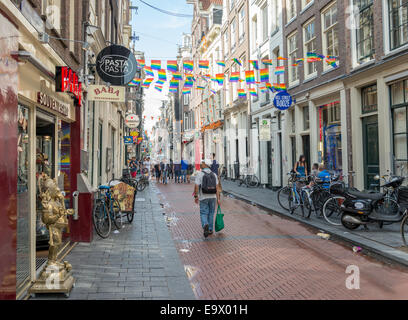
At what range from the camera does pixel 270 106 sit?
64.1 ft

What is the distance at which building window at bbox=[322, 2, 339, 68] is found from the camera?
1369 centimetres

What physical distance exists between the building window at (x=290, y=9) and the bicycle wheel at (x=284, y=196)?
9084mm

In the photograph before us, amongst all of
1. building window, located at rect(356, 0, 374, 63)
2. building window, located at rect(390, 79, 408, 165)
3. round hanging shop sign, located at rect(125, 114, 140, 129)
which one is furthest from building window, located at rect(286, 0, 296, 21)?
round hanging shop sign, located at rect(125, 114, 140, 129)

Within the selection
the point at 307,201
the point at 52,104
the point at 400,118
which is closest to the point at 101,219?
the point at 52,104

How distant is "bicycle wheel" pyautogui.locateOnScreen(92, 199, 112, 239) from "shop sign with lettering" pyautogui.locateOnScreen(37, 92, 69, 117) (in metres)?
2.04

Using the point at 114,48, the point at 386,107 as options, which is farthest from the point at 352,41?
the point at 114,48

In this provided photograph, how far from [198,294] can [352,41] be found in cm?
1093

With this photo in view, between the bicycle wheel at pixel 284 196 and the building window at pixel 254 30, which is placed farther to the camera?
the building window at pixel 254 30

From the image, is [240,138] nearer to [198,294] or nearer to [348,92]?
[348,92]

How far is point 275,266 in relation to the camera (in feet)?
18.8

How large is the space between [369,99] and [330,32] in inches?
142

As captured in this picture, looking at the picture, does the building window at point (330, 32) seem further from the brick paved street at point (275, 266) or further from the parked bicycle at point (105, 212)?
the parked bicycle at point (105, 212)

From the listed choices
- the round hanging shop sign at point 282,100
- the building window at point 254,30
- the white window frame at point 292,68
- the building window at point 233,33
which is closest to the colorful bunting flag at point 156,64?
the round hanging shop sign at point 282,100

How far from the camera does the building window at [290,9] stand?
17072mm
